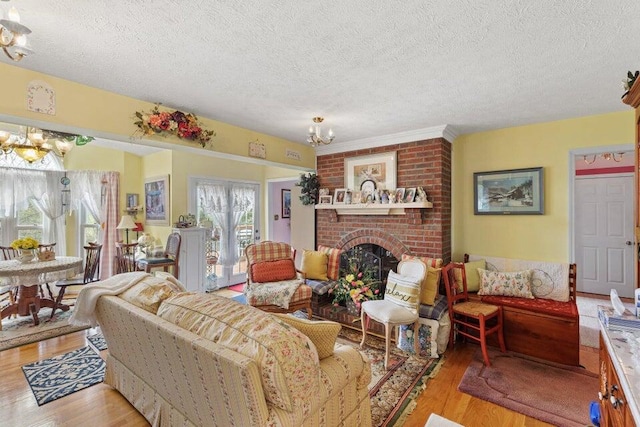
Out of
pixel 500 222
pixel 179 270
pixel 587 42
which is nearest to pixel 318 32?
pixel 587 42

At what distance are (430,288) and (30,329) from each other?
175 inches

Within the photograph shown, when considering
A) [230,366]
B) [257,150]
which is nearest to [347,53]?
[230,366]

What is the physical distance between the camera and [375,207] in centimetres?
377

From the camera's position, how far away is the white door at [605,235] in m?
Result: 4.31

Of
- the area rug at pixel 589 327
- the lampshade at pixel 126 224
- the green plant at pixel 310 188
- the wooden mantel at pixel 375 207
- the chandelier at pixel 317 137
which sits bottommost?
the area rug at pixel 589 327

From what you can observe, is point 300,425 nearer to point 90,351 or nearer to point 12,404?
point 12,404

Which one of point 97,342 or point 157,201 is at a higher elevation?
point 157,201

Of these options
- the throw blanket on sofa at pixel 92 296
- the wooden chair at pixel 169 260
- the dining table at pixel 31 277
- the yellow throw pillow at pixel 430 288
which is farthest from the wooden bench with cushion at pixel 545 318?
the dining table at pixel 31 277

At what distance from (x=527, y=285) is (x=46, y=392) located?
4.36 metres

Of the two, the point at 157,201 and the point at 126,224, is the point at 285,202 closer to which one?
the point at 157,201

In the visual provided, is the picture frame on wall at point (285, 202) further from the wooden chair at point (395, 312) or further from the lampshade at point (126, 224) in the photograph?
the wooden chair at point (395, 312)

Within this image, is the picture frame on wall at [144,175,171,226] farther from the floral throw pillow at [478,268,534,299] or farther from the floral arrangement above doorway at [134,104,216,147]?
the floral throw pillow at [478,268,534,299]

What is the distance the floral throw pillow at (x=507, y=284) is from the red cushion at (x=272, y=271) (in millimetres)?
2193

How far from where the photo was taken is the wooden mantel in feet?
11.2
